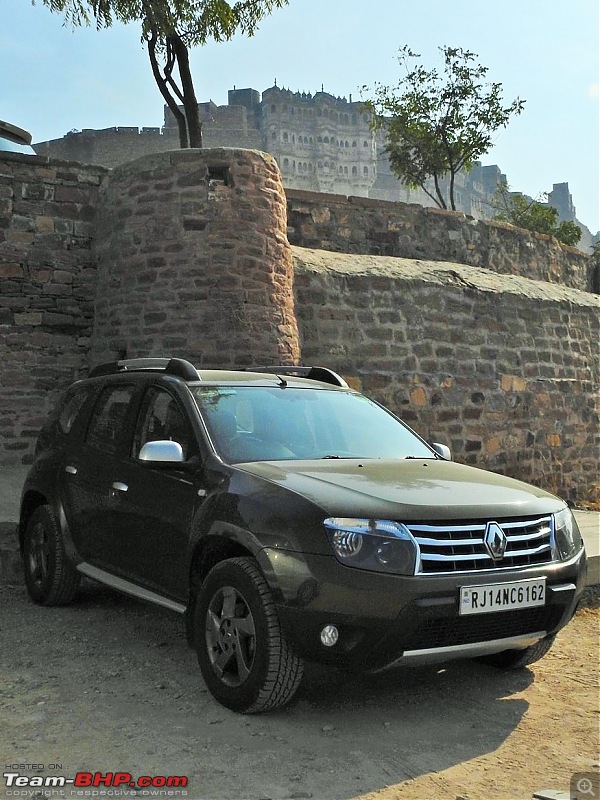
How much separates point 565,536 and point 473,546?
27.5 inches

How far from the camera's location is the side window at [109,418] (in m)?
5.50

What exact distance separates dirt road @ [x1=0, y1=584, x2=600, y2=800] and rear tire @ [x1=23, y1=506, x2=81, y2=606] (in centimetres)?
49

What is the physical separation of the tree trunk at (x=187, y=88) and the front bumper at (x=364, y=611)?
13641mm

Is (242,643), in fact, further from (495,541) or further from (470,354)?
(470,354)

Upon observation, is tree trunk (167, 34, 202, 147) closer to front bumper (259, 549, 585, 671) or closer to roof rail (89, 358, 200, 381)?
roof rail (89, 358, 200, 381)

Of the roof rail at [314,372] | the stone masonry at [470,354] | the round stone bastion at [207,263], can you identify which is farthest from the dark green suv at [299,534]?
the stone masonry at [470,354]

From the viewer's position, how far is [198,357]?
33.7ft

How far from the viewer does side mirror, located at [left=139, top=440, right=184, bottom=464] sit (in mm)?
4598

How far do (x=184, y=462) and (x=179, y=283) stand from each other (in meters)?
6.08

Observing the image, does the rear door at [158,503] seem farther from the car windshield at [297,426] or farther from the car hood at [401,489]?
the car hood at [401,489]

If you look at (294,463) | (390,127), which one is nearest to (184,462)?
(294,463)

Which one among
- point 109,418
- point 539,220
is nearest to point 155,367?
point 109,418

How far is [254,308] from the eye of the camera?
10.5 m

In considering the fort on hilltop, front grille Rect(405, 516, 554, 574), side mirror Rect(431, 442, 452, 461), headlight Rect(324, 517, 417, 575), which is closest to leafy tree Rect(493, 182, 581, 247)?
side mirror Rect(431, 442, 452, 461)
